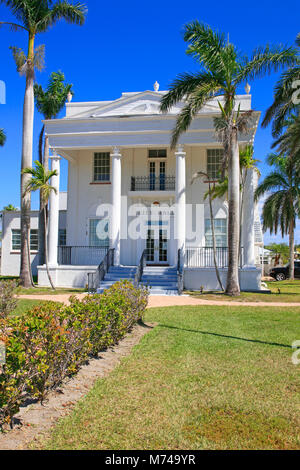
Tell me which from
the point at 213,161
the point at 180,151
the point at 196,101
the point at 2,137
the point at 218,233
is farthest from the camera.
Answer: the point at 2,137

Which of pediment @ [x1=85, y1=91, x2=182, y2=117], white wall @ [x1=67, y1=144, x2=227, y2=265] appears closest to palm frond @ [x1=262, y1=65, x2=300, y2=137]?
white wall @ [x1=67, y1=144, x2=227, y2=265]

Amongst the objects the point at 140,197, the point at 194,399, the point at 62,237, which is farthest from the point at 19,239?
the point at 194,399

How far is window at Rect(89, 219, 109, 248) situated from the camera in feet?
70.9

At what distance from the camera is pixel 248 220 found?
18.9 metres

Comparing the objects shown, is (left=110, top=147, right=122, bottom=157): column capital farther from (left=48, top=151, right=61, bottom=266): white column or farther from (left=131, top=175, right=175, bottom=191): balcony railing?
(left=48, top=151, right=61, bottom=266): white column

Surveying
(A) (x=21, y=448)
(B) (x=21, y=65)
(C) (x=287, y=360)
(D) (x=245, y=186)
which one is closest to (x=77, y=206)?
(B) (x=21, y=65)

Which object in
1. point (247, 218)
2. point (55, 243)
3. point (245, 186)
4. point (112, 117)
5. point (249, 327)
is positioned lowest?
point (249, 327)

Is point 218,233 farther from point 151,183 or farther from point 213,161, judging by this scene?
point 151,183

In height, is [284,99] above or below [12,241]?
above

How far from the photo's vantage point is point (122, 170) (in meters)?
21.9

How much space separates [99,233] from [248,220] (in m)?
7.93

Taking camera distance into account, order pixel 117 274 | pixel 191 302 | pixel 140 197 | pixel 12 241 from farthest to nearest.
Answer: pixel 12 241 → pixel 140 197 → pixel 117 274 → pixel 191 302
